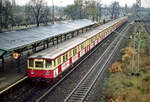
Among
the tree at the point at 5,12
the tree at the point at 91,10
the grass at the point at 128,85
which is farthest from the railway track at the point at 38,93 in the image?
the tree at the point at 91,10

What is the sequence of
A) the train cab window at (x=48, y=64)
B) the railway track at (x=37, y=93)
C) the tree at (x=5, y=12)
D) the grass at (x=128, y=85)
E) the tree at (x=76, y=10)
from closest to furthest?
the grass at (x=128, y=85) < the railway track at (x=37, y=93) < the train cab window at (x=48, y=64) < the tree at (x=5, y=12) < the tree at (x=76, y=10)

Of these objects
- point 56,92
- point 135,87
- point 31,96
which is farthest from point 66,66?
point 135,87

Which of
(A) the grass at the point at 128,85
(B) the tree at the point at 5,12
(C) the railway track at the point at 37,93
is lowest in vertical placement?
(C) the railway track at the point at 37,93

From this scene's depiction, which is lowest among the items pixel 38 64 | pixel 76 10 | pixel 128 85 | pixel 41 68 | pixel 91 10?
pixel 128 85

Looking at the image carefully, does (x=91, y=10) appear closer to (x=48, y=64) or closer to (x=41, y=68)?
(x=48, y=64)

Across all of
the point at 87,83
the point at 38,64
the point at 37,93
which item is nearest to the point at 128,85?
the point at 87,83

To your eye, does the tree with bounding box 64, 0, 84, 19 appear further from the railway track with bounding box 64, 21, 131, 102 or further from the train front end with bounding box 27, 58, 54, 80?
the train front end with bounding box 27, 58, 54, 80

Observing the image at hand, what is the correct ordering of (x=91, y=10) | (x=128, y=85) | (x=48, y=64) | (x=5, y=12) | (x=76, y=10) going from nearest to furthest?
1. (x=48, y=64)
2. (x=128, y=85)
3. (x=5, y=12)
4. (x=91, y=10)
5. (x=76, y=10)

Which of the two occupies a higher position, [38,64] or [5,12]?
[5,12]

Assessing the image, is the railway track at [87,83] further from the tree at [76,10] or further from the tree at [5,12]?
the tree at [76,10]

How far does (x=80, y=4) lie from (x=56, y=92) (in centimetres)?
6333

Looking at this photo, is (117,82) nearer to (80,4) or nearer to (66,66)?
(66,66)

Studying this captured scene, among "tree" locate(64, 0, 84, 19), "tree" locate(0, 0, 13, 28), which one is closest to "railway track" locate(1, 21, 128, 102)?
"tree" locate(0, 0, 13, 28)

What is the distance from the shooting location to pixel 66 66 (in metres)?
18.6
